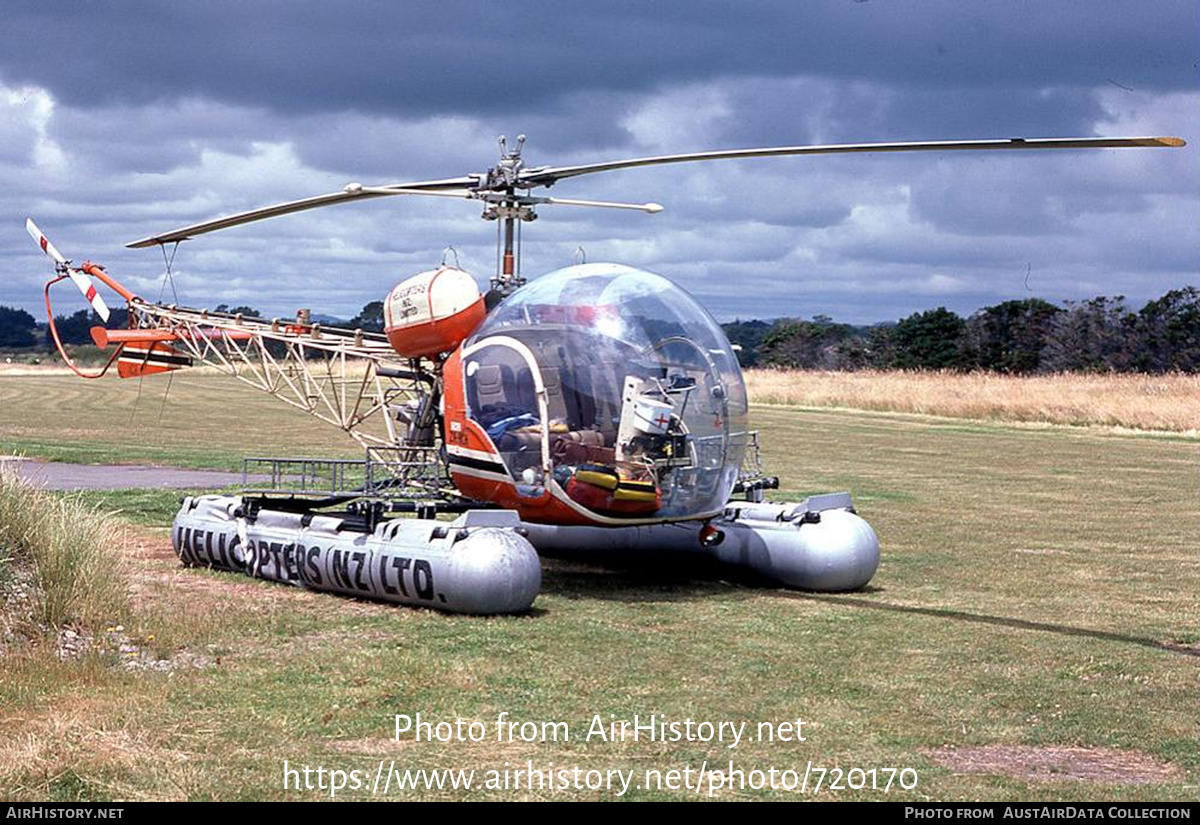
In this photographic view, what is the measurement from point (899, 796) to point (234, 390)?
58.9m

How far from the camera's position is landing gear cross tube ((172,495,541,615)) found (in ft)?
38.3

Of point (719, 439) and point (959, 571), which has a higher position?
point (719, 439)

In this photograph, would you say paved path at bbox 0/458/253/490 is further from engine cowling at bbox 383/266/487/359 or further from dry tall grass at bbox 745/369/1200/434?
dry tall grass at bbox 745/369/1200/434

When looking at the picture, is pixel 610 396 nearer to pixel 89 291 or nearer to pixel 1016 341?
pixel 89 291

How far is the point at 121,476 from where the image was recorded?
81.0 ft

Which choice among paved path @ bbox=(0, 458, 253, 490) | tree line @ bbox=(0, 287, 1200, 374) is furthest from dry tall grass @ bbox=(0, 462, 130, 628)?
tree line @ bbox=(0, 287, 1200, 374)

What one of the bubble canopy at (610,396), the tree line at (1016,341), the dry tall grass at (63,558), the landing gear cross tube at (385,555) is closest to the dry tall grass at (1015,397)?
the tree line at (1016,341)

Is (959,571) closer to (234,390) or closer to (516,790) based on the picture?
(516,790)

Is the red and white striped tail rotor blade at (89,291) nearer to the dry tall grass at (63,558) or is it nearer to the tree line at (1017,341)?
the dry tall grass at (63,558)

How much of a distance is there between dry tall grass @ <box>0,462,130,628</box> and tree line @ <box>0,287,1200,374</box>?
57017 millimetres

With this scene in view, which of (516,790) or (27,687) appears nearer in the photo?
(516,790)

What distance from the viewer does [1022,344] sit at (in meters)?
84.9

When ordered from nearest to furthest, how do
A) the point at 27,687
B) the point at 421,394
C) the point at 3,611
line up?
the point at 27,687 < the point at 3,611 < the point at 421,394

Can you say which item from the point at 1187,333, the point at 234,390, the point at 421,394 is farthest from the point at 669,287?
the point at 1187,333
